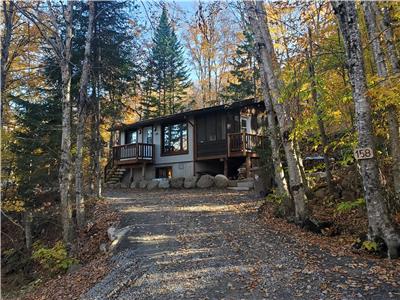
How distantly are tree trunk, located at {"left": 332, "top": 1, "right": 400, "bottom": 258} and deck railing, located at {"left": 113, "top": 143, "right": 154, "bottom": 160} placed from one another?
1653cm

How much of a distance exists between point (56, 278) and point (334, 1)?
8.51m

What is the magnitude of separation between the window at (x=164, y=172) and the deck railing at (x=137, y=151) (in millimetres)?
1053

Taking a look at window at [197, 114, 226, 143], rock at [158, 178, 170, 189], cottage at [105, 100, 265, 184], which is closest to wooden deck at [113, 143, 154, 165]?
cottage at [105, 100, 265, 184]

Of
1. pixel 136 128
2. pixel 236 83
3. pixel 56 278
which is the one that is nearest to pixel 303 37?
pixel 56 278

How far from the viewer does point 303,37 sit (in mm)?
9391

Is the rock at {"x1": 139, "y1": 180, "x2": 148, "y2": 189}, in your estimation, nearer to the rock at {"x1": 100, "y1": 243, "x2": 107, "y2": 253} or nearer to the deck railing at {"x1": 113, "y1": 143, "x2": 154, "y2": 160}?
the deck railing at {"x1": 113, "y1": 143, "x2": 154, "y2": 160}

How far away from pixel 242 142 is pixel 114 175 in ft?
34.0

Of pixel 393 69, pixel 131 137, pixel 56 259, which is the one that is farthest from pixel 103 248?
pixel 131 137

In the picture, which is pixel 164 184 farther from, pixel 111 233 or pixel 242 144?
pixel 111 233

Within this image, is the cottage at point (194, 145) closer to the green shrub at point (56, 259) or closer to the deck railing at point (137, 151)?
the deck railing at point (137, 151)

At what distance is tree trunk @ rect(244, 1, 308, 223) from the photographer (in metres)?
7.97

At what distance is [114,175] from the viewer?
22953 millimetres

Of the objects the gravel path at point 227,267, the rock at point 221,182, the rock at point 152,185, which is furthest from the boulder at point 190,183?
the gravel path at point 227,267

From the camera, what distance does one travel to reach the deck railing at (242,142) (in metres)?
17.4
